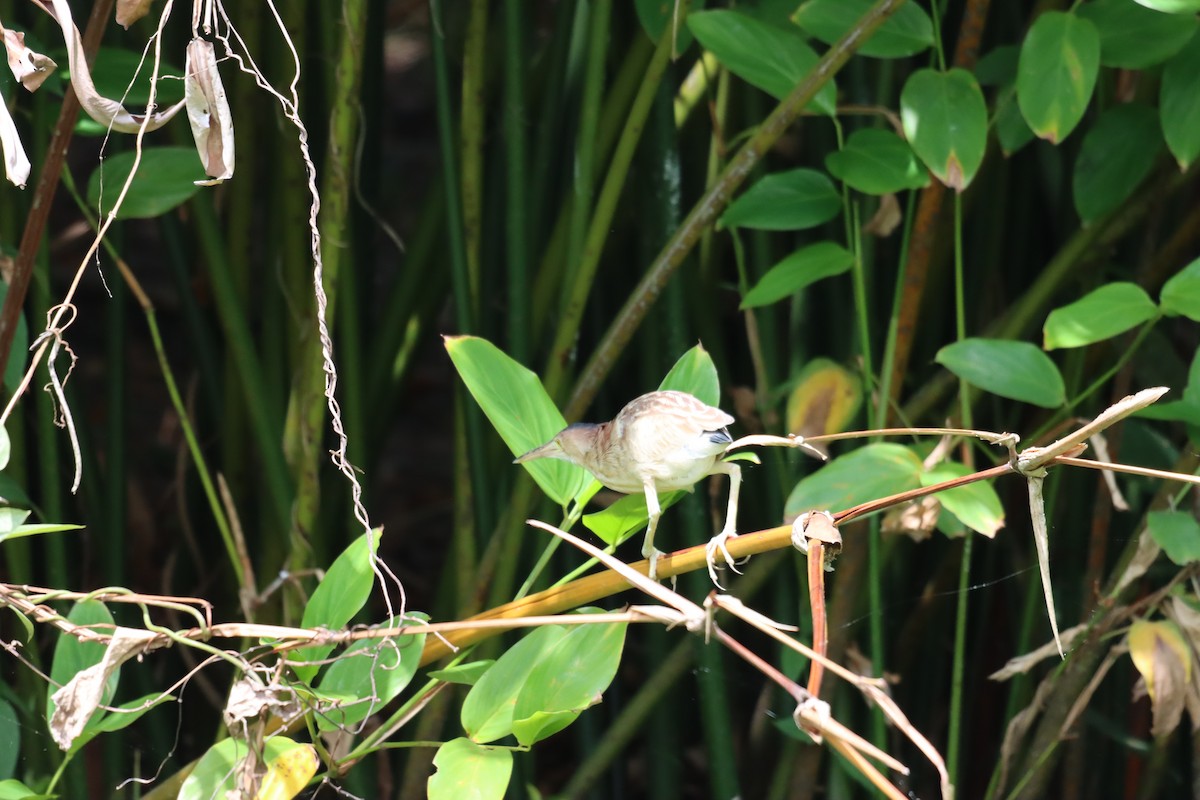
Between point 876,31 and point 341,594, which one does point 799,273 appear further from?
point 341,594

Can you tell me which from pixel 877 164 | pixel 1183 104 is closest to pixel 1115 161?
pixel 1183 104

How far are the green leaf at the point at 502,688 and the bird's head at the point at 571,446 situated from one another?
8cm

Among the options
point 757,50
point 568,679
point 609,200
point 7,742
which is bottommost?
point 7,742

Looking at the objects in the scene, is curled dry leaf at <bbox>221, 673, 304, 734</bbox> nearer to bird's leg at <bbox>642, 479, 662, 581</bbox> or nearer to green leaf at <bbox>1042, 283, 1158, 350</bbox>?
bird's leg at <bbox>642, 479, 662, 581</bbox>

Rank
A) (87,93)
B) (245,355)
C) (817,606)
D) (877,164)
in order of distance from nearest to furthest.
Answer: (817,606), (87,93), (877,164), (245,355)

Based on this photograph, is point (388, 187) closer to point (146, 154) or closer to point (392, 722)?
point (146, 154)

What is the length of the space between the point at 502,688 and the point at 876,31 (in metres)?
0.49

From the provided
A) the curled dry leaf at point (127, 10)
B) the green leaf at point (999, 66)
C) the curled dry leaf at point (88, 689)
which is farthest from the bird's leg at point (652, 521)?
the green leaf at point (999, 66)

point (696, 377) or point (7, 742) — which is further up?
point (696, 377)

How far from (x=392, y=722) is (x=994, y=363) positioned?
1.42 ft

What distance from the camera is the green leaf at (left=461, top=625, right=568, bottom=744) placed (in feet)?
1.99

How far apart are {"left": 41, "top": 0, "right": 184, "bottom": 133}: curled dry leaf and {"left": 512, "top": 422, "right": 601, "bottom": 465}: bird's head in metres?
0.23

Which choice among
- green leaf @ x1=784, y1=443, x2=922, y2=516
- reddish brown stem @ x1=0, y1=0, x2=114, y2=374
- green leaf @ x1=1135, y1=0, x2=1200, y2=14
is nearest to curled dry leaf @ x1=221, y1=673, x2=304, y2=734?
reddish brown stem @ x1=0, y1=0, x2=114, y2=374

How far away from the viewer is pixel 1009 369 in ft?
2.63
